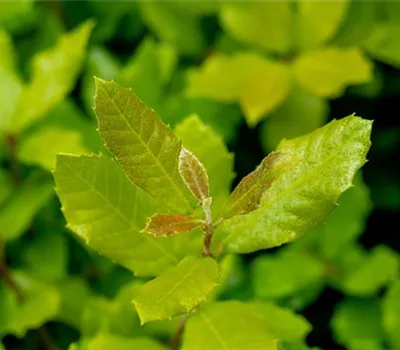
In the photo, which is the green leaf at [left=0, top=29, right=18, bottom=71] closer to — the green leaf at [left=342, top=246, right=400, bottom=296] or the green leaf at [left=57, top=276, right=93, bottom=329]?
the green leaf at [left=57, top=276, right=93, bottom=329]

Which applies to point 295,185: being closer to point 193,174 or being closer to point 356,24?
point 193,174

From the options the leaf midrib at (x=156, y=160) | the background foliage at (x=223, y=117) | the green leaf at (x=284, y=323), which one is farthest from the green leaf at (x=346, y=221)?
the leaf midrib at (x=156, y=160)

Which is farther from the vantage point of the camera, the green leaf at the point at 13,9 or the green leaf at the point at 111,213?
the green leaf at the point at 13,9

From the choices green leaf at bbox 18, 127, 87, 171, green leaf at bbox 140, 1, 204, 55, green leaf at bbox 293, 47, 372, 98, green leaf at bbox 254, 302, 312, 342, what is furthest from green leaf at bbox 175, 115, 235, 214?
green leaf at bbox 140, 1, 204, 55

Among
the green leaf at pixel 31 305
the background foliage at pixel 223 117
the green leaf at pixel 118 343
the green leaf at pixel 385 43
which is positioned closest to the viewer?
the green leaf at pixel 118 343

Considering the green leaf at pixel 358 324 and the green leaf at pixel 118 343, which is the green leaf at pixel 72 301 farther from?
the green leaf at pixel 358 324

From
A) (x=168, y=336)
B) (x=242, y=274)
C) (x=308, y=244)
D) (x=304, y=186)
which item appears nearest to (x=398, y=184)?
(x=308, y=244)
